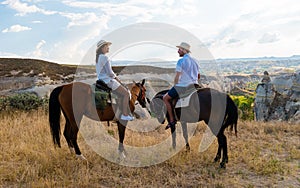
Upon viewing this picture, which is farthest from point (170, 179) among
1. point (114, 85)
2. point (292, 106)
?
point (292, 106)

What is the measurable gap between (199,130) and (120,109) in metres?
4.18

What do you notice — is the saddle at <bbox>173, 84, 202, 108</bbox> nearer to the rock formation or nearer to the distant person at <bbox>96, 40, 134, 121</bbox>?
the distant person at <bbox>96, 40, 134, 121</bbox>

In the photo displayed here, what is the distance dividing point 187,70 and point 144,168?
2.45 metres

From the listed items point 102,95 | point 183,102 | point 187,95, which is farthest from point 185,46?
point 102,95

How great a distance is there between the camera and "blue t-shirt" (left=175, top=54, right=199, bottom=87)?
626 centimetres

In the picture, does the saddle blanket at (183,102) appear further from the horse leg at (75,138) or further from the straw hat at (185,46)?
the horse leg at (75,138)

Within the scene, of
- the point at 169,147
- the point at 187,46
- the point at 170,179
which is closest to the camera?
the point at 170,179

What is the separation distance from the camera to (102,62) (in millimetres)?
6449

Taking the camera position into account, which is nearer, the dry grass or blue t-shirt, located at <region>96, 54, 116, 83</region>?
the dry grass

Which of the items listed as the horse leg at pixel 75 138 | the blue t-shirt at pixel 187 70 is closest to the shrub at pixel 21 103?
the horse leg at pixel 75 138

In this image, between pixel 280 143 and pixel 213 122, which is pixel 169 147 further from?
pixel 280 143

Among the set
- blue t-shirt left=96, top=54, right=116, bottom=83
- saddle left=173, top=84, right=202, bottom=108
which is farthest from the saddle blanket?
blue t-shirt left=96, top=54, right=116, bottom=83

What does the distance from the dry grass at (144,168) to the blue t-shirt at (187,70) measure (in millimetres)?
1842

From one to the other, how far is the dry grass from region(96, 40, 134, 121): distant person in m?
1.36
